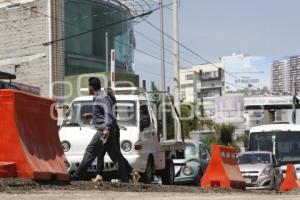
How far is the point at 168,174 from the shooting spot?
1598 centimetres

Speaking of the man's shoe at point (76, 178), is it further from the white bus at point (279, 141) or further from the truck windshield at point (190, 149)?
the white bus at point (279, 141)

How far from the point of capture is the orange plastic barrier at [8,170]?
31.1ft

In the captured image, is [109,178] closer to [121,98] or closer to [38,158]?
[121,98]

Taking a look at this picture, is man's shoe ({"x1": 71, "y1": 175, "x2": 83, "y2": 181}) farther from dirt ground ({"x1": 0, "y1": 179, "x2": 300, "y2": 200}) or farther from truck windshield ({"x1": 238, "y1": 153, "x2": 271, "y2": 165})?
truck windshield ({"x1": 238, "y1": 153, "x2": 271, "y2": 165})

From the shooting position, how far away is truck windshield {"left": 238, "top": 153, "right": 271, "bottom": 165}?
820 inches

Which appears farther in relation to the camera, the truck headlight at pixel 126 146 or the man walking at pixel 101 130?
the truck headlight at pixel 126 146

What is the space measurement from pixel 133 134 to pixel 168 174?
2640 mm

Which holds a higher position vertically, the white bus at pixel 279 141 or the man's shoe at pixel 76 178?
the white bus at pixel 279 141

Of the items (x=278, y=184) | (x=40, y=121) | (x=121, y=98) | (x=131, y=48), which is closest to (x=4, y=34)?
(x=131, y=48)

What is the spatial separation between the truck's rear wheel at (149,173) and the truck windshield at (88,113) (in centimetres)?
98

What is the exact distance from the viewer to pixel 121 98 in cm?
1456

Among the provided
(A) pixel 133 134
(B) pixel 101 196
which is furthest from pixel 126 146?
(B) pixel 101 196

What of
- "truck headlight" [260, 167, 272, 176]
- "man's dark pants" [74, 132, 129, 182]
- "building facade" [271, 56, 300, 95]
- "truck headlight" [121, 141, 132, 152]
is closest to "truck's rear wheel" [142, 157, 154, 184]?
"truck headlight" [121, 141, 132, 152]

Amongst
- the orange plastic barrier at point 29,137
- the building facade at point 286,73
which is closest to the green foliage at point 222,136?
the orange plastic barrier at point 29,137
